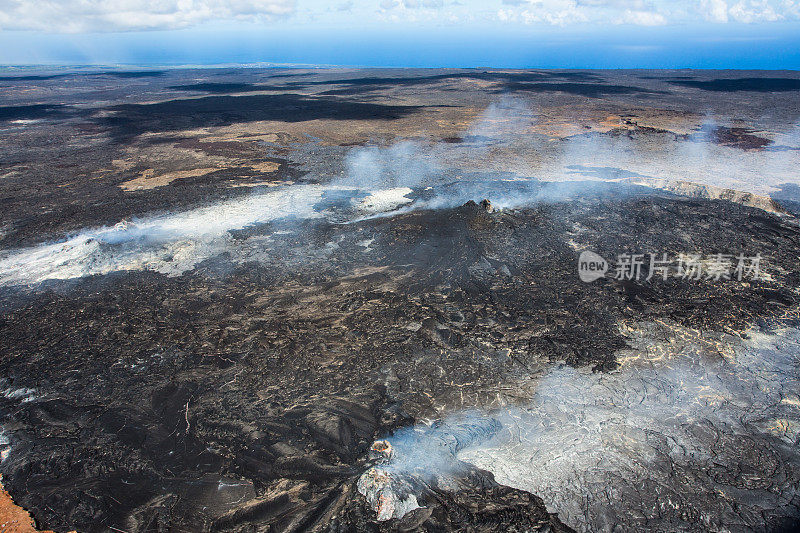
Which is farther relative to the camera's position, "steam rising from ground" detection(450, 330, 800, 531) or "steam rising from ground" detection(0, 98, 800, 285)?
"steam rising from ground" detection(0, 98, 800, 285)

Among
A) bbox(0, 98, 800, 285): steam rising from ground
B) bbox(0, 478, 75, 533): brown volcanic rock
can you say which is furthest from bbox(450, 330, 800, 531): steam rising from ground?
bbox(0, 98, 800, 285): steam rising from ground

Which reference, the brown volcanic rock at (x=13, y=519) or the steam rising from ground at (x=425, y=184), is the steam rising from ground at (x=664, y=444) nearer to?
the brown volcanic rock at (x=13, y=519)

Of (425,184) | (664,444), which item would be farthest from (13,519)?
(425,184)

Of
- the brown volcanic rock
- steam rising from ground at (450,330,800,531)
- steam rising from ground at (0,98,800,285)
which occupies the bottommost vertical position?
the brown volcanic rock

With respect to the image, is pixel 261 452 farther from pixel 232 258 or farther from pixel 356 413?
pixel 232 258

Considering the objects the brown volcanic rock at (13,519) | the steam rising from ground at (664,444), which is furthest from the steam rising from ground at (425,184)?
the steam rising from ground at (664,444)

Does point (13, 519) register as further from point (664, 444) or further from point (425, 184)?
point (425, 184)

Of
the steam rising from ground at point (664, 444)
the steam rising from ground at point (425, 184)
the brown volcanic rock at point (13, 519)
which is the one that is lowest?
the brown volcanic rock at point (13, 519)

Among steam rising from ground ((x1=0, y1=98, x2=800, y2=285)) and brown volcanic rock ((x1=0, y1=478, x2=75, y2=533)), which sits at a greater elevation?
steam rising from ground ((x1=0, y1=98, x2=800, y2=285))

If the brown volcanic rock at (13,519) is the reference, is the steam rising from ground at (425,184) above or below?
above

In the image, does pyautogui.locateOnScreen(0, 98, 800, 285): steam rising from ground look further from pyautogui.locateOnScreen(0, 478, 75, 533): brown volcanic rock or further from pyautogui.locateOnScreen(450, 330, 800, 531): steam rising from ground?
pyautogui.locateOnScreen(450, 330, 800, 531): steam rising from ground

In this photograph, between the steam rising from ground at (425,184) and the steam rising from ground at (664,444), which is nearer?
the steam rising from ground at (664,444)
